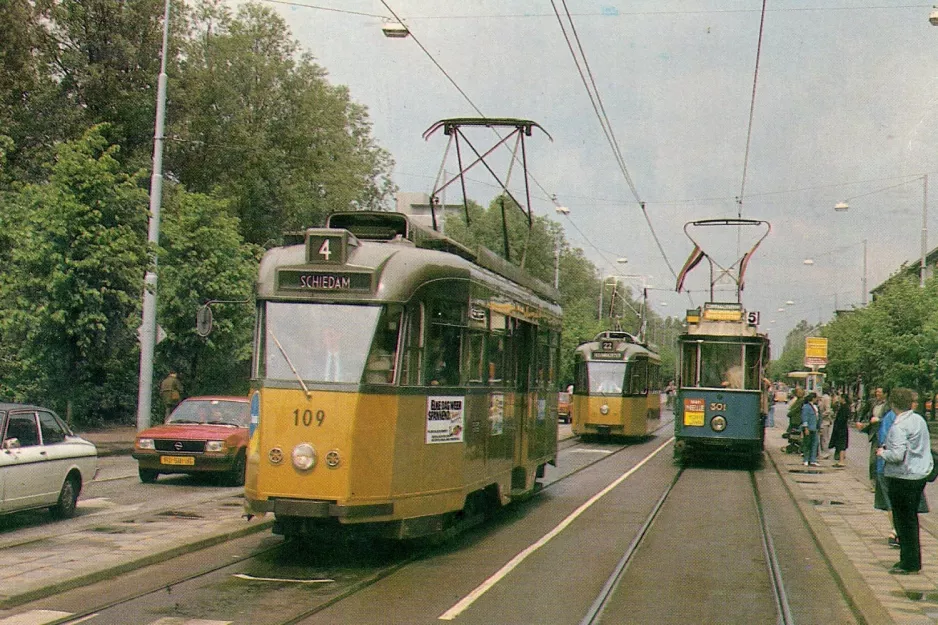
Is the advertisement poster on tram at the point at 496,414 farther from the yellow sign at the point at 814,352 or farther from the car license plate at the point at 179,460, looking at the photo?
the yellow sign at the point at 814,352

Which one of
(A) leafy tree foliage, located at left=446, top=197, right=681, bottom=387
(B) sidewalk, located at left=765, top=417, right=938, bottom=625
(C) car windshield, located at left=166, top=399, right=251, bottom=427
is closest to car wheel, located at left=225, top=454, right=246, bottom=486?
(C) car windshield, located at left=166, top=399, right=251, bottom=427

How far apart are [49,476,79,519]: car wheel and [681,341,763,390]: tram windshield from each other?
552 inches

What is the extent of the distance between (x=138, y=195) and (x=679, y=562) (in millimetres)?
16517

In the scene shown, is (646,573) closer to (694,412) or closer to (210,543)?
(210,543)

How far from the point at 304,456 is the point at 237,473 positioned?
801cm

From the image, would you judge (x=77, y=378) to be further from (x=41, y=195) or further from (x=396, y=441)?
(x=396, y=441)

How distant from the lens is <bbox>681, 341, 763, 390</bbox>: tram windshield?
23250mm

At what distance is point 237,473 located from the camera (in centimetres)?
1745

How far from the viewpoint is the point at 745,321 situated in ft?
77.9

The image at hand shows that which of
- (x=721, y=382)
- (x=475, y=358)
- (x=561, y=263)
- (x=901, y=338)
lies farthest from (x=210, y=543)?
(x=561, y=263)

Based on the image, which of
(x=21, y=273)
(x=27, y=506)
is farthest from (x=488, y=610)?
(x=21, y=273)

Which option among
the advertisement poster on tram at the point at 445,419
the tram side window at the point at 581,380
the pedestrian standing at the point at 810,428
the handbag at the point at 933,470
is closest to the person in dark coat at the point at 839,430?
the pedestrian standing at the point at 810,428

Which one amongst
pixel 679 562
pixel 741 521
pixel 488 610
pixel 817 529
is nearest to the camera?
pixel 488 610

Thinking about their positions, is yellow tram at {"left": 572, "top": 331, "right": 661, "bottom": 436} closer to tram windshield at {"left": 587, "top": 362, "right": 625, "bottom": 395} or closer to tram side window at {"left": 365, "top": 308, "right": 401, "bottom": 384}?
tram windshield at {"left": 587, "top": 362, "right": 625, "bottom": 395}
